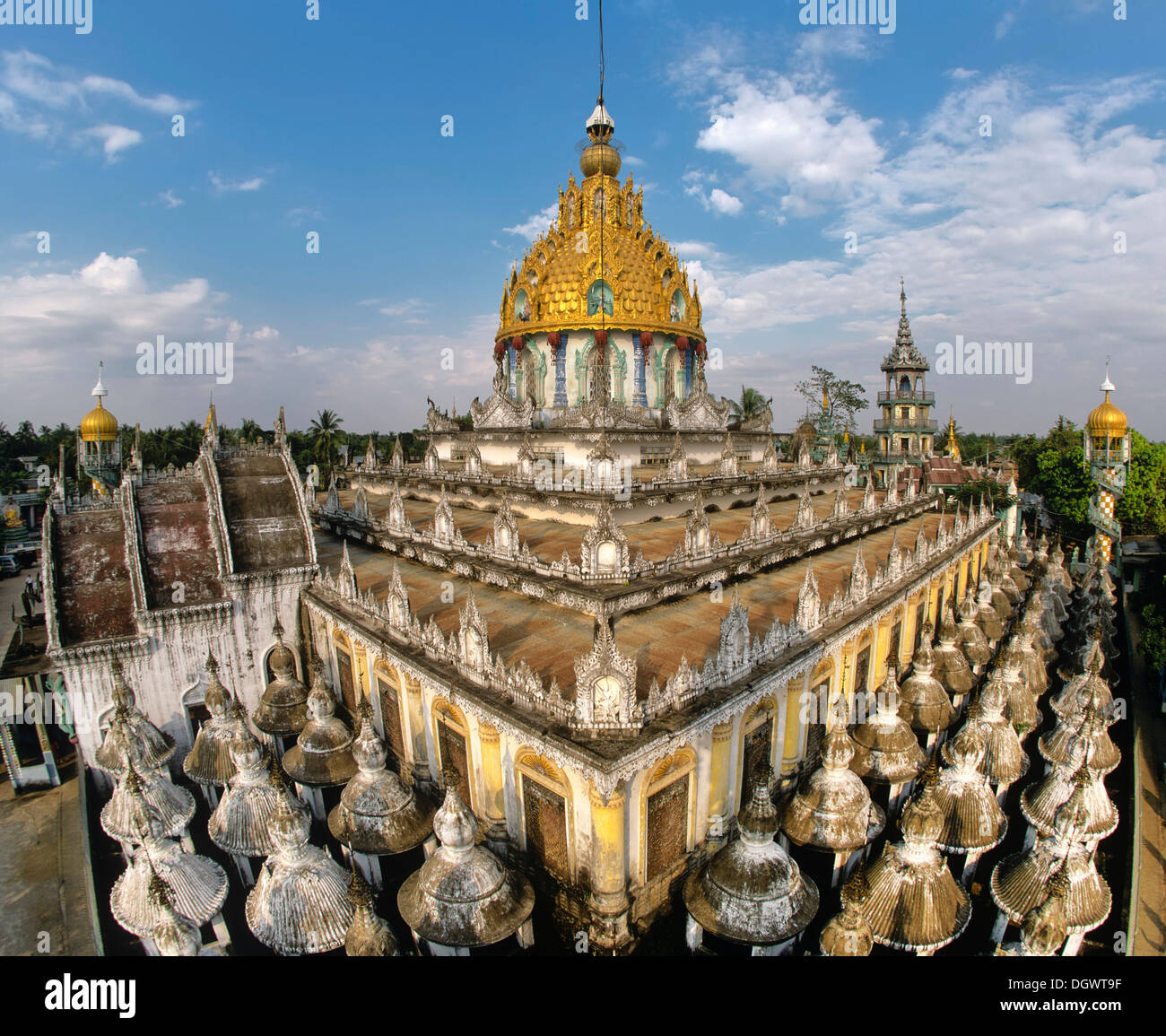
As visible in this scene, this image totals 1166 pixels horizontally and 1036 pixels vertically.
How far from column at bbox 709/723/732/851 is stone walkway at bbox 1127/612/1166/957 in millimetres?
8825

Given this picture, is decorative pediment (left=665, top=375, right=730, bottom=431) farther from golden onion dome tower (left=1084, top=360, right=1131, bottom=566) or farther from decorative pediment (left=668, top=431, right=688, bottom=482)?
golden onion dome tower (left=1084, top=360, right=1131, bottom=566)

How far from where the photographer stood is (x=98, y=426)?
5488 centimetres

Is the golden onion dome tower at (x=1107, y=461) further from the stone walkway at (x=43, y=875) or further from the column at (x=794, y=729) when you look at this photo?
the stone walkway at (x=43, y=875)

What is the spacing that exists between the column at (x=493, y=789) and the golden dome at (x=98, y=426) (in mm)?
57602

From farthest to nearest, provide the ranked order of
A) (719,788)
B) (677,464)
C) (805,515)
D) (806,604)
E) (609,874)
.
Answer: (677,464) → (805,515) → (806,604) → (719,788) → (609,874)

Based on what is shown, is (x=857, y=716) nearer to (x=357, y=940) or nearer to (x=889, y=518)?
(x=357, y=940)

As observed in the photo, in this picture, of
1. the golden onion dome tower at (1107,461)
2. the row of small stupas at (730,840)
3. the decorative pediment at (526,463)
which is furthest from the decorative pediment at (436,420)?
the golden onion dome tower at (1107,461)

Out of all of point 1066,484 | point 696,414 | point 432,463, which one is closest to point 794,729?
point 696,414

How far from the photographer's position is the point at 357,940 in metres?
10.5

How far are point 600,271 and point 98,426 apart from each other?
158ft

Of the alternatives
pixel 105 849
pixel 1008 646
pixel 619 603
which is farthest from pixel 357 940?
pixel 1008 646

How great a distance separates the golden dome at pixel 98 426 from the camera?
54688 mm

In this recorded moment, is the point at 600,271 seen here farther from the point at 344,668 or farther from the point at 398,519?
the point at 344,668
